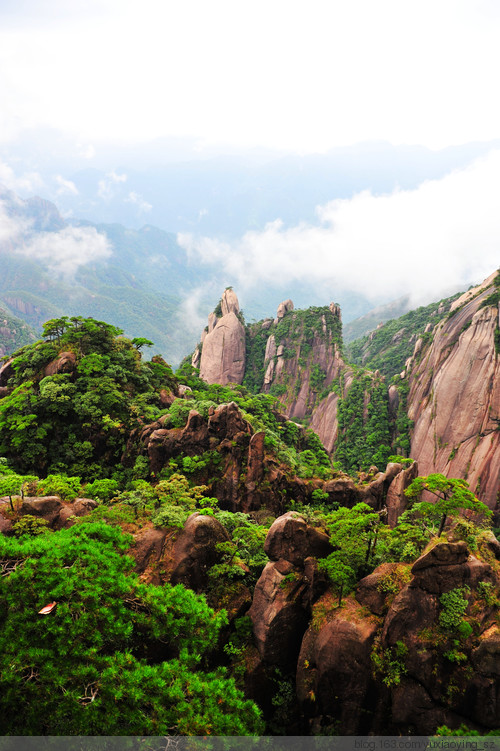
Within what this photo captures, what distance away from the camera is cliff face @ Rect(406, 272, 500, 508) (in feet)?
125

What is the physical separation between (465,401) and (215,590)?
36524 mm

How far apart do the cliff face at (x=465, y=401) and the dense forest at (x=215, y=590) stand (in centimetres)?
1560

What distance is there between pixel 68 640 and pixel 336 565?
32.7 ft

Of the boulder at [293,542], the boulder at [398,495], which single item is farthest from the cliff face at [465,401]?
the boulder at [293,542]

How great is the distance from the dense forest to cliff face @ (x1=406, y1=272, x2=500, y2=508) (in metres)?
15.6

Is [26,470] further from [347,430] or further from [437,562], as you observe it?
[347,430]

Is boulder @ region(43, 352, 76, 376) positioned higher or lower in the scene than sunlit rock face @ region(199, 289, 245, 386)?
lower

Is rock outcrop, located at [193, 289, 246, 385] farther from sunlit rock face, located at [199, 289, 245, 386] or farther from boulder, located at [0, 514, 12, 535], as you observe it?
boulder, located at [0, 514, 12, 535]

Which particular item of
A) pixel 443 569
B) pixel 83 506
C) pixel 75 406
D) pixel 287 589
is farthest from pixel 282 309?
pixel 443 569

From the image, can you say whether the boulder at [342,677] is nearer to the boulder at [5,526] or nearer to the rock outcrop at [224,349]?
the boulder at [5,526]

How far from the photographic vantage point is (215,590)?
1586 centimetres

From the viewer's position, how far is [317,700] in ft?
43.5

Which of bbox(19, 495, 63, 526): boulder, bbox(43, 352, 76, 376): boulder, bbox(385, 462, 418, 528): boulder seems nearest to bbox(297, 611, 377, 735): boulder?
bbox(19, 495, 63, 526): boulder

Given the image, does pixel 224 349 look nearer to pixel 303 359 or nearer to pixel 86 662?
pixel 303 359
